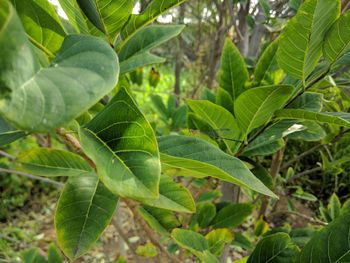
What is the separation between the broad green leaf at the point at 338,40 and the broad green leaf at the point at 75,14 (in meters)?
0.36

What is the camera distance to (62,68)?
1.03 ft

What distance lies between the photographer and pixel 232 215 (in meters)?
1.09

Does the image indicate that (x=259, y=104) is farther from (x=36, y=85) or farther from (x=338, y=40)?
(x=36, y=85)

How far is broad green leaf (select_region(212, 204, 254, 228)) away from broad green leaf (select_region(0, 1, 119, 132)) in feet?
2.73

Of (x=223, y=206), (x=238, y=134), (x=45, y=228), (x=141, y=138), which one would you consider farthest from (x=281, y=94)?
(x=45, y=228)

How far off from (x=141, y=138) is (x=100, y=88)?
105 mm

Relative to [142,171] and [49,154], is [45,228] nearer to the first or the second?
[49,154]

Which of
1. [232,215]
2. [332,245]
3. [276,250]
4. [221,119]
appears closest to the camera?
[332,245]

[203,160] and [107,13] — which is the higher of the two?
[107,13]

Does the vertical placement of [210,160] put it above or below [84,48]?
below

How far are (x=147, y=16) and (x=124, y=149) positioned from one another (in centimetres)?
23

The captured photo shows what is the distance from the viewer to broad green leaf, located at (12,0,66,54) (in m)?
0.46

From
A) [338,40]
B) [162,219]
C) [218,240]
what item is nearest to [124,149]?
[338,40]

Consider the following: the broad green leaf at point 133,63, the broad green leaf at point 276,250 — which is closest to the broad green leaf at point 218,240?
the broad green leaf at point 276,250
